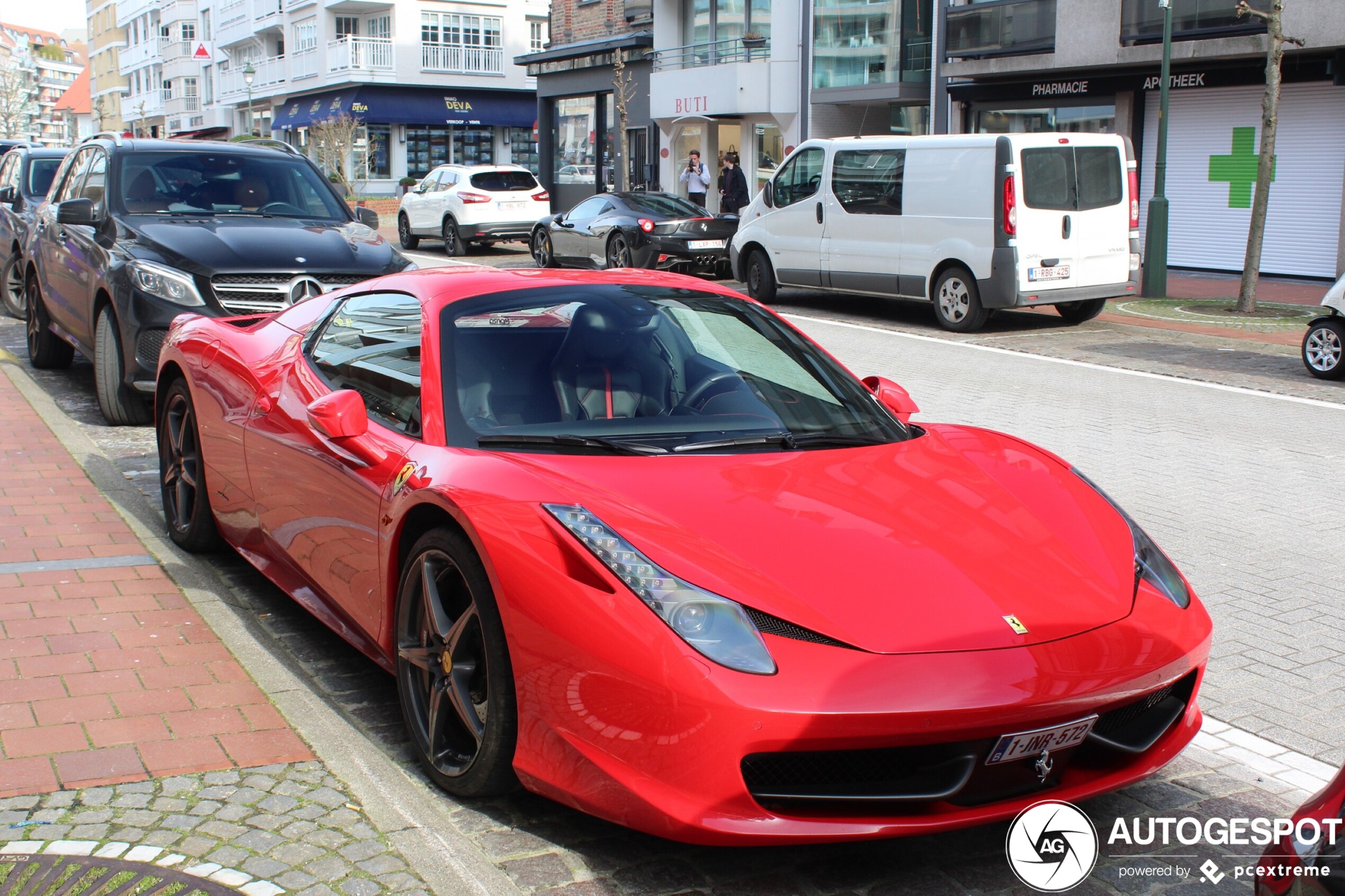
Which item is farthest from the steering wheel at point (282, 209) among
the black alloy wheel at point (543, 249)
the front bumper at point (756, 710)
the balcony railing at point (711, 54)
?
the balcony railing at point (711, 54)

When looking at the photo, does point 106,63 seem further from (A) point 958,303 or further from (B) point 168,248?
(B) point 168,248

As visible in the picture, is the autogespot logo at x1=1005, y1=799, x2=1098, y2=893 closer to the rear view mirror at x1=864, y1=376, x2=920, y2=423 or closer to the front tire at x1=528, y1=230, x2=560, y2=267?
the rear view mirror at x1=864, y1=376, x2=920, y2=423

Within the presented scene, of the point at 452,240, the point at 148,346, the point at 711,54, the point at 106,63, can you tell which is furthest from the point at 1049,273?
the point at 106,63

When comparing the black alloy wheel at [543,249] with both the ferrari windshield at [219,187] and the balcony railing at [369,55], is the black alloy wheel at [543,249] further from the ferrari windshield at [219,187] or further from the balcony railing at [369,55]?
the balcony railing at [369,55]

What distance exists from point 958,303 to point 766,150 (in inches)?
716

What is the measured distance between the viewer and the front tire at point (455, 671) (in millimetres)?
3174

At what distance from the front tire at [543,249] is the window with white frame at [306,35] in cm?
3877

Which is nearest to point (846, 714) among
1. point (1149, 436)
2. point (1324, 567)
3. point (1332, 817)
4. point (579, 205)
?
point (1332, 817)

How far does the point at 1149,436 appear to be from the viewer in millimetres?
8758

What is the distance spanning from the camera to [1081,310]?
15727 mm

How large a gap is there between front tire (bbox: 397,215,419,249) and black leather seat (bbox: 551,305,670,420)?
24869 mm

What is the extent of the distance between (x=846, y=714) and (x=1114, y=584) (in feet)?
3.10

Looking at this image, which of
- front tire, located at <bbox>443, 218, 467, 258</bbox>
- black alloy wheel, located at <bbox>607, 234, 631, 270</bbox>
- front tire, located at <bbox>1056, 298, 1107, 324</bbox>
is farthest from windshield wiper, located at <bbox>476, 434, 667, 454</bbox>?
front tire, located at <bbox>443, 218, 467, 258</bbox>

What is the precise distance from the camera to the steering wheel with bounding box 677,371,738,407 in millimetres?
4027
